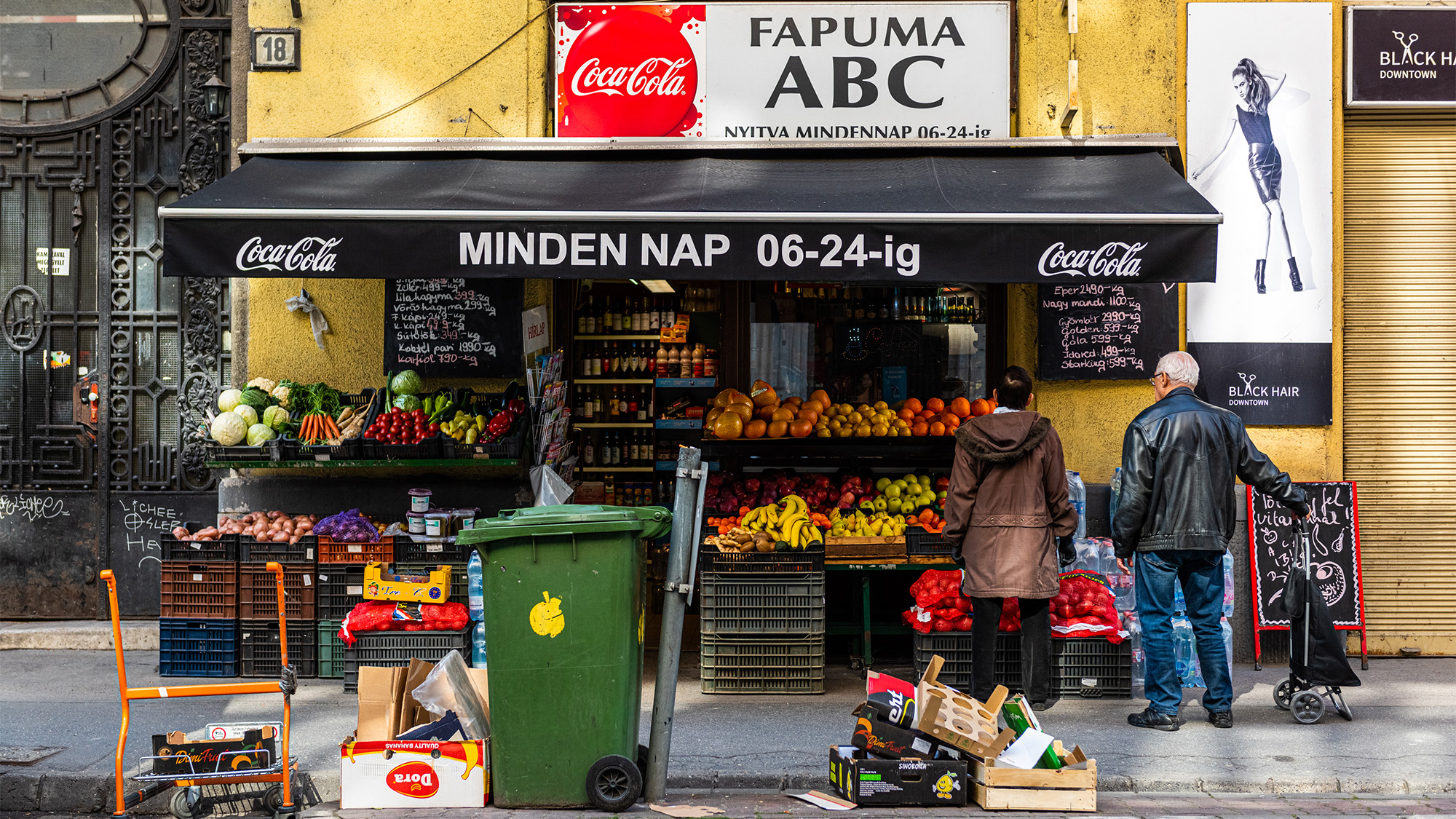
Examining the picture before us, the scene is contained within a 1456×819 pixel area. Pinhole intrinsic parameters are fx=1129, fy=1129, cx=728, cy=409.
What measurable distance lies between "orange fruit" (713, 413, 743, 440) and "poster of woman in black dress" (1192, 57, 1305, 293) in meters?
3.69

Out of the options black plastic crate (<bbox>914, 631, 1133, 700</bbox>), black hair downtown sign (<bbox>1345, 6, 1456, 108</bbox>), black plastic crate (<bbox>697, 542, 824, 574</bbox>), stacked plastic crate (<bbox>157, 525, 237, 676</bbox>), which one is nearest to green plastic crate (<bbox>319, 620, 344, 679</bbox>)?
stacked plastic crate (<bbox>157, 525, 237, 676</bbox>)

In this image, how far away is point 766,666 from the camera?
7.03m

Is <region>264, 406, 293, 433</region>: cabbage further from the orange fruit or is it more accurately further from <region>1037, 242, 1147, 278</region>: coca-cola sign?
<region>1037, 242, 1147, 278</region>: coca-cola sign

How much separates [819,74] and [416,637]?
4.73 metres

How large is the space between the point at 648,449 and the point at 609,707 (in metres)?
4.56

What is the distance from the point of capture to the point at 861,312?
895 cm

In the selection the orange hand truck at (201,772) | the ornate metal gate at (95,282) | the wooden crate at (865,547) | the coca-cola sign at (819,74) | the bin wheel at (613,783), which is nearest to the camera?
the orange hand truck at (201,772)

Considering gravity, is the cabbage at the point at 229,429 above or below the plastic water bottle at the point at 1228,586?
above

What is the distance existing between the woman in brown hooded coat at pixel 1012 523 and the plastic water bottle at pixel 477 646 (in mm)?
2986

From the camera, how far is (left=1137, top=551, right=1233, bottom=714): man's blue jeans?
6.23m

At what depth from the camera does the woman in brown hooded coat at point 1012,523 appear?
6.15 m

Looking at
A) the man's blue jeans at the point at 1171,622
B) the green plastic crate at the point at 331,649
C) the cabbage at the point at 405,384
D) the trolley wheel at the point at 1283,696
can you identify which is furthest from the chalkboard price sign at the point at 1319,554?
the green plastic crate at the point at 331,649

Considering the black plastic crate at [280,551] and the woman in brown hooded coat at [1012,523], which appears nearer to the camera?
the woman in brown hooded coat at [1012,523]

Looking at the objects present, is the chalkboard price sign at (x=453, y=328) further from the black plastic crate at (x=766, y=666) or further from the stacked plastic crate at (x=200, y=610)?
the black plastic crate at (x=766, y=666)
